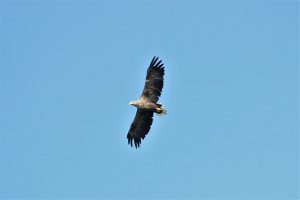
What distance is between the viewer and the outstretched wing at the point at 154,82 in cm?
5484

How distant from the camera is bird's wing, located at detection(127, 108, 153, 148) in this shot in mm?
55562

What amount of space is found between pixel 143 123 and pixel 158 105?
174cm

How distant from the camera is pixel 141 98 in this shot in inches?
2169

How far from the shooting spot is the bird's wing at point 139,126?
182 feet

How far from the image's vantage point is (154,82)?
55.0 meters

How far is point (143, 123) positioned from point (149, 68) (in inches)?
115

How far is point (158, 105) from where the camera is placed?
179 feet

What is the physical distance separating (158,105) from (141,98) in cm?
106

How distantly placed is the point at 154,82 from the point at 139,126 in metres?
2.59

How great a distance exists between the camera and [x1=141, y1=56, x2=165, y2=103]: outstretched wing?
54.8m

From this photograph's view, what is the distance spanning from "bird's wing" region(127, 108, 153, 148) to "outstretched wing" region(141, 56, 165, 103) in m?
0.95

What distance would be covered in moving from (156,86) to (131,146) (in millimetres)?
3663

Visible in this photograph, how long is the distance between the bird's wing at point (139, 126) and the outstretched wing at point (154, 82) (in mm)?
954

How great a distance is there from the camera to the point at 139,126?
56.0 m
